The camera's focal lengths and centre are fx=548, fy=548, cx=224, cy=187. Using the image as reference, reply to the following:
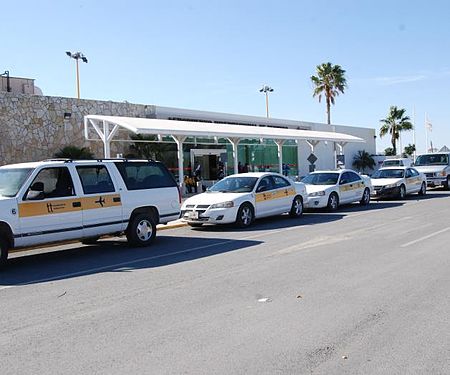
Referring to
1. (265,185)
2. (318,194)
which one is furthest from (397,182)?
(265,185)

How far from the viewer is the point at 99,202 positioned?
1063 centimetres

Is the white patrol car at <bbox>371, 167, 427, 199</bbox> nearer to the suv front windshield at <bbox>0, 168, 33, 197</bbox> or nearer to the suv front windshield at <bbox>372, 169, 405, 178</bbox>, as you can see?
the suv front windshield at <bbox>372, 169, 405, 178</bbox>

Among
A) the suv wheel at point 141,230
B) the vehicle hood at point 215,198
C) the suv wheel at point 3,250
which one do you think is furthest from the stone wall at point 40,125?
the suv wheel at point 3,250

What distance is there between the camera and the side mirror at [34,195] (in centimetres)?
938

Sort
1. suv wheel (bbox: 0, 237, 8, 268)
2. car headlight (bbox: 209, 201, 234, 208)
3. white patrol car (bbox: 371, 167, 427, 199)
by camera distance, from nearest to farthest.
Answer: suv wheel (bbox: 0, 237, 8, 268) < car headlight (bbox: 209, 201, 234, 208) < white patrol car (bbox: 371, 167, 427, 199)

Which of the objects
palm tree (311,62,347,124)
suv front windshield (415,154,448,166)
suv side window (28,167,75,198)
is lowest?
suv side window (28,167,75,198)

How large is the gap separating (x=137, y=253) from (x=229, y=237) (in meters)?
2.72

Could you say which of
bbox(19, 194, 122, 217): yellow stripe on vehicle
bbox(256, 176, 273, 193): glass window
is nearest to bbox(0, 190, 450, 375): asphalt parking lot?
bbox(19, 194, 122, 217): yellow stripe on vehicle

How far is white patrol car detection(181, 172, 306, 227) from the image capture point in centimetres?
1434

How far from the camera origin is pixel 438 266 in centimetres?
841

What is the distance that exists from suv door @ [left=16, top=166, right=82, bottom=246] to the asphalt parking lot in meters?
0.56

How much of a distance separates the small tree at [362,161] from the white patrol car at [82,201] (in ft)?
133

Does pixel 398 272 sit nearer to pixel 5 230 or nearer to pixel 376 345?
pixel 376 345

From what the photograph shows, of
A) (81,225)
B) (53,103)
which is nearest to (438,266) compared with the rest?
(81,225)
